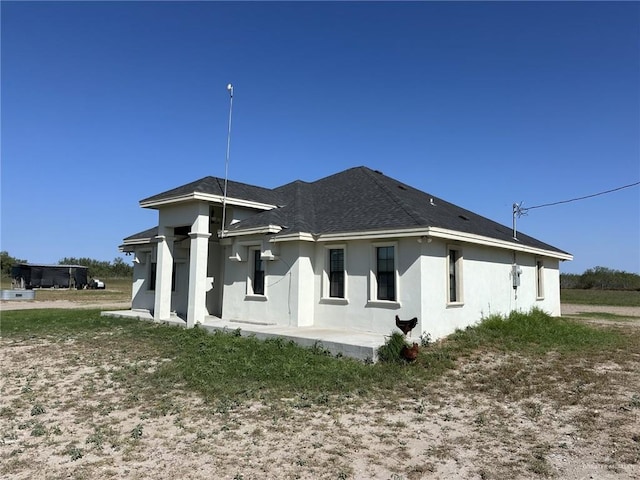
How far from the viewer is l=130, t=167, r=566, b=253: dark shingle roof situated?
1174 centimetres

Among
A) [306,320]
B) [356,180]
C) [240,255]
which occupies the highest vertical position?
[356,180]

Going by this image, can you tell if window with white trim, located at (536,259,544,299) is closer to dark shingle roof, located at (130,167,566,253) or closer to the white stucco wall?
the white stucco wall

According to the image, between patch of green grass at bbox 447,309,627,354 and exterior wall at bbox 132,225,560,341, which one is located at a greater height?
exterior wall at bbox 132,225,560,341

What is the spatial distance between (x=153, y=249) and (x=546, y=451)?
53.3 ft

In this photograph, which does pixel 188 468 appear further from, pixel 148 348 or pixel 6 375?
pixel 148 348

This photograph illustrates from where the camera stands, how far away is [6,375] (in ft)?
28.8

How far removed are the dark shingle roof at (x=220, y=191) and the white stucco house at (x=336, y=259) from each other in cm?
7

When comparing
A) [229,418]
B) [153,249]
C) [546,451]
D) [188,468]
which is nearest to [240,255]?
[153,249]

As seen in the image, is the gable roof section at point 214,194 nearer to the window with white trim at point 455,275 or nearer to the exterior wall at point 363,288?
the exterior wall at point 363,288

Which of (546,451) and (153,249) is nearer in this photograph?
(546,451)

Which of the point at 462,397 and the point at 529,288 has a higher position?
the point at 529,288

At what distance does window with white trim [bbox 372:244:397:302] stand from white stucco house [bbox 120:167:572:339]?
0.09ft

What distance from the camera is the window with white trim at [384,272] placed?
11.3 meters

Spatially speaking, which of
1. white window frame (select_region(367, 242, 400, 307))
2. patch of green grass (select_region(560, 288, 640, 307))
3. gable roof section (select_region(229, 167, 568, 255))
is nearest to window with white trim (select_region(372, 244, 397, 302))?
white window frame (select_region(367, 242, 400, 307))
